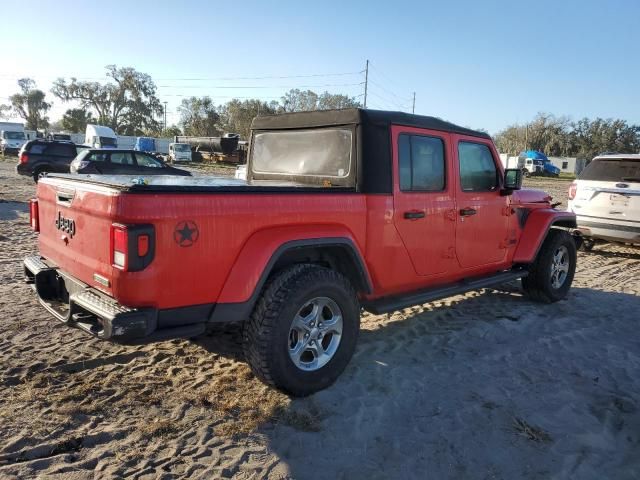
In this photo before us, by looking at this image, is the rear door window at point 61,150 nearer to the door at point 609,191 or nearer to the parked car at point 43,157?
the parked car at point 43,157

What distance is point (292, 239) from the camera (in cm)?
329

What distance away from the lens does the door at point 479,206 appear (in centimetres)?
466

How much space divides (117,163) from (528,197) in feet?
43.2

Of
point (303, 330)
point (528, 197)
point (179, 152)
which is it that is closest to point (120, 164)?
point (528, 197)

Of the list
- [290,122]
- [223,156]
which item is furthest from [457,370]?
[223,156]

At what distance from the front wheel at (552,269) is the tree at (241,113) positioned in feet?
223

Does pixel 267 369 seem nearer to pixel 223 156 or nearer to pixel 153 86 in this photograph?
pixel 223 156

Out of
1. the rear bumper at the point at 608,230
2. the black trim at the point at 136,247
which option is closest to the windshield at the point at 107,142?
the rear bumper at the point at 608,230

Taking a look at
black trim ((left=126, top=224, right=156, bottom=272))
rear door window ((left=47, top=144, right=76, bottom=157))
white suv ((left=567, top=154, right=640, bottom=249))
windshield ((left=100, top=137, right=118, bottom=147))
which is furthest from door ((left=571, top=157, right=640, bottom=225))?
windshield ((left=100, top=137, right=118, bottom=147))

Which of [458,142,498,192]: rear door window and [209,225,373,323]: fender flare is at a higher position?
[458,142,498,192]: rear door window

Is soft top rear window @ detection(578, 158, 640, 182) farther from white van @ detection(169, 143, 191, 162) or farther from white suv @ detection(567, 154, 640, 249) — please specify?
white van @ detection(169, 143, 191, 162)

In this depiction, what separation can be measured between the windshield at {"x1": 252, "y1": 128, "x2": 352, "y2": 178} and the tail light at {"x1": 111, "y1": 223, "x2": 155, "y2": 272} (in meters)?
1.78

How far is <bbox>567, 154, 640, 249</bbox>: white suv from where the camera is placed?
813cm

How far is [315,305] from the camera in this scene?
139 inches
